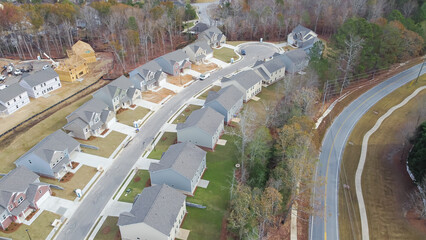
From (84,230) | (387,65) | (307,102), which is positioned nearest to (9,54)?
(84,230)

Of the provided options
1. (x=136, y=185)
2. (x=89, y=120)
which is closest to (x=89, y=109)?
(x=89, y=120)

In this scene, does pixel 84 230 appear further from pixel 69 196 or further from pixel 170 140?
pixel 170 140

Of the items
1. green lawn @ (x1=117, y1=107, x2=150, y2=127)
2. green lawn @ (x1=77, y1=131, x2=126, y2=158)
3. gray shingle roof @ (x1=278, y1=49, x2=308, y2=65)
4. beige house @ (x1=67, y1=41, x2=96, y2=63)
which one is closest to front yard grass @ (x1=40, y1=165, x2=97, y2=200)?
green lawn @ (x1=77, y1=131, x2=126, y2=158)

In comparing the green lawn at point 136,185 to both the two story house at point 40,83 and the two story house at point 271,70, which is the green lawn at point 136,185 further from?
the two story house at point 271,70

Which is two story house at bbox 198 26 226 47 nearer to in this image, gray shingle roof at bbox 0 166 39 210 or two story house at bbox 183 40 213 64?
two story house at bbox 183 40 213 64

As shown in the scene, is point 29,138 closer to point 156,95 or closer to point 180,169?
point 156,95

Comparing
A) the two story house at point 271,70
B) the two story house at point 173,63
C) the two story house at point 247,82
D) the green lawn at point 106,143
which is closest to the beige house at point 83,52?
the two story house at point 173,63
